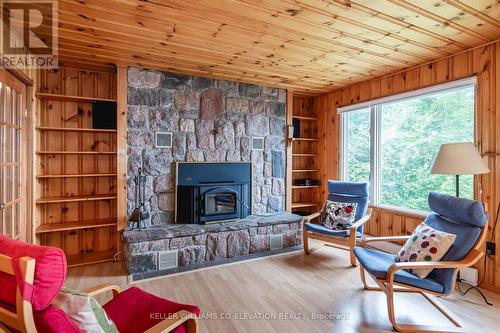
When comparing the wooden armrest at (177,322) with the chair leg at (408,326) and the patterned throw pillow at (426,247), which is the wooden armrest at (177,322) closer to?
the chair leg at (408,326)

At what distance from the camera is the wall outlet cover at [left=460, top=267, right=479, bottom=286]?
2717mm

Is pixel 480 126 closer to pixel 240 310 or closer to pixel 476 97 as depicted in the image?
pixel 476 97

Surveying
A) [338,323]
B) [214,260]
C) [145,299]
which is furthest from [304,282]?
[145,299]

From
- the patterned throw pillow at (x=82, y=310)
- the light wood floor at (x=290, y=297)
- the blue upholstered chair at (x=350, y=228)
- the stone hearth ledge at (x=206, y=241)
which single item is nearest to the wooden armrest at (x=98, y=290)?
the patterned throw pillow at (x=82, y=310)

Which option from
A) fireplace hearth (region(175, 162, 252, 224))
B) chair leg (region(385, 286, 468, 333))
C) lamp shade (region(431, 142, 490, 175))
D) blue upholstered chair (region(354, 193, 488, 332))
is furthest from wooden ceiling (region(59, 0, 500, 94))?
chair leg (region(385, 286, 468, 333))

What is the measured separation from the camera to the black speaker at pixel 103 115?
3.40 meters

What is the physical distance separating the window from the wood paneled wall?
11 centimetres

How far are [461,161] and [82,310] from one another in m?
2.84

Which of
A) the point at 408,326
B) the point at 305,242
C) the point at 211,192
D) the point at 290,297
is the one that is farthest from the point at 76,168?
the point at 408,326

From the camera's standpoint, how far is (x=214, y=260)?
339cm

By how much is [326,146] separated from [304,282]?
8.65 feet

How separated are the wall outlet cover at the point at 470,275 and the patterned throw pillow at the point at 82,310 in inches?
129

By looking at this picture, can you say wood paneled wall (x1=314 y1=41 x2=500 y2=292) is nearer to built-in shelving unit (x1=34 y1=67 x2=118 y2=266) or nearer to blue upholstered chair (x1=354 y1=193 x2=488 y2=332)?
blue upholstered chair (x1=354 y1=193 x2=488 y2=332)

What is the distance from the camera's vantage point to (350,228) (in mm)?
→ 3258
